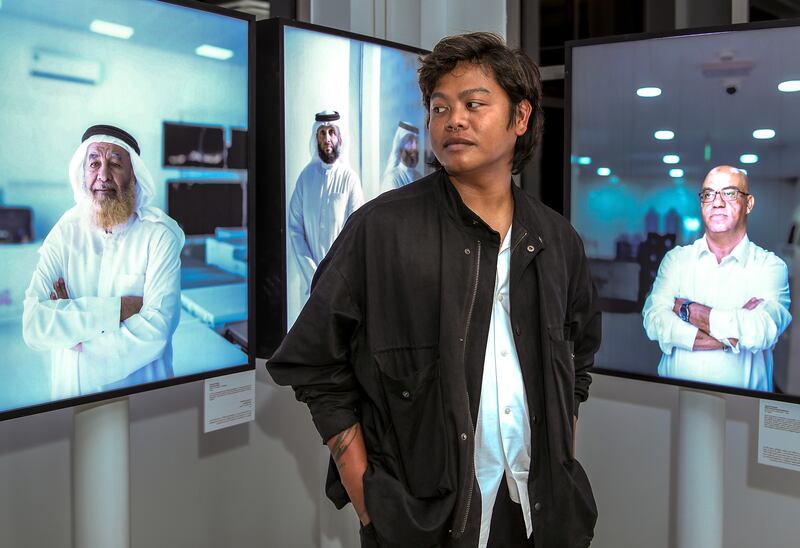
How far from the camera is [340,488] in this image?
159 cm

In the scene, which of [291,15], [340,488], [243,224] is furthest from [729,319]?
[291,15]

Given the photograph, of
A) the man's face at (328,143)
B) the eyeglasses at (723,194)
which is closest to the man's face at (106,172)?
the man's face at (328,143)

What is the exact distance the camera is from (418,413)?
1481 millimetres

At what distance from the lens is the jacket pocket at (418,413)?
1464mm

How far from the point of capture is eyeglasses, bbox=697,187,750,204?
202 centimetres

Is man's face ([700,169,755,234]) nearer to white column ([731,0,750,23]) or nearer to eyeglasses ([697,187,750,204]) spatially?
eyeglasses ([697,187,750,204])

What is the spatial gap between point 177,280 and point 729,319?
4.57 feet

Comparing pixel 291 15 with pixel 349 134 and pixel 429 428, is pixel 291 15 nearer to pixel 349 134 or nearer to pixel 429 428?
pixel 349 134

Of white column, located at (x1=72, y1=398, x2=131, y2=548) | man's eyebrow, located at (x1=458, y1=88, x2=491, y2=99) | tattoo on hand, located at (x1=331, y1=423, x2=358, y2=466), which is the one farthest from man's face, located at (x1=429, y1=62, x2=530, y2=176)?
white column, located at (x1=72, y1=398, x2=131, y2=548)

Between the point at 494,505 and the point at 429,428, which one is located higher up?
the point at 429,428

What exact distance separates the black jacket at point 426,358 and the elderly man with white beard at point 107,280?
1.56ft

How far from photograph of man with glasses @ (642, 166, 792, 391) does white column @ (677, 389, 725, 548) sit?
162mm

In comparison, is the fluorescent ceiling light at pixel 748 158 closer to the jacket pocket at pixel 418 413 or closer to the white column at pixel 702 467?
the white column at pixel 702 467

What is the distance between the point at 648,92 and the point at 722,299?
0.58 meters
